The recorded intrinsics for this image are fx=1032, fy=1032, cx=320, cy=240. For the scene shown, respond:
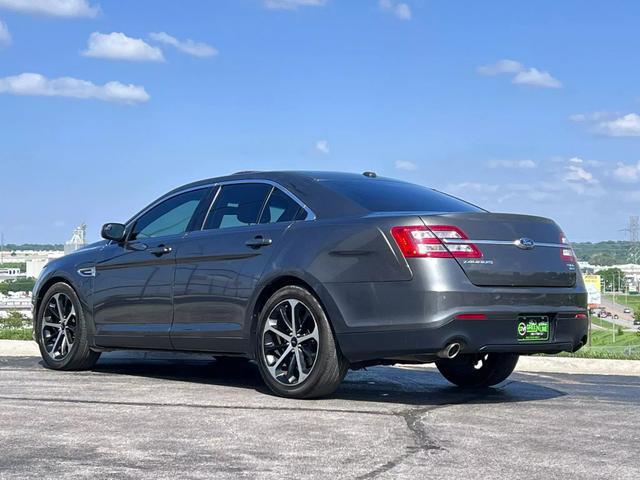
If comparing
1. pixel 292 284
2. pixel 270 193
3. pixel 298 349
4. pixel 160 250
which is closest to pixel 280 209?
A: pixel 270 193

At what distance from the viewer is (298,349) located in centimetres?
699

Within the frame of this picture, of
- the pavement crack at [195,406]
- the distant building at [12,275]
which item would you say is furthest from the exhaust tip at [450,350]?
the distant building at [12,275]

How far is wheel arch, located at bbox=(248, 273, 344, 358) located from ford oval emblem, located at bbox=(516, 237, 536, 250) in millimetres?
1285

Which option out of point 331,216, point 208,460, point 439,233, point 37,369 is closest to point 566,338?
point 439,233

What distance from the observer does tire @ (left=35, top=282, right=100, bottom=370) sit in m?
8.92

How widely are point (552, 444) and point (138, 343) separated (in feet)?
13.3

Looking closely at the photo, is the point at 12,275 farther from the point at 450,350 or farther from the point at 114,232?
the point at 450,350

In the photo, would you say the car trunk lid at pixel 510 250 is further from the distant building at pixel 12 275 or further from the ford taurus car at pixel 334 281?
the distant building at pixel 12 275

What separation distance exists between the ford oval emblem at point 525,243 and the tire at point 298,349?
4.51ft

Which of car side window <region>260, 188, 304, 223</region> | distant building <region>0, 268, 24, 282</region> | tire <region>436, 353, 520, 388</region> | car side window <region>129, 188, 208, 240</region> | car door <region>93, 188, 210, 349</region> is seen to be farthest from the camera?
distant building <region>0, 268, 24, 282</region>

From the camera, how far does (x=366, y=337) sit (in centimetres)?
661

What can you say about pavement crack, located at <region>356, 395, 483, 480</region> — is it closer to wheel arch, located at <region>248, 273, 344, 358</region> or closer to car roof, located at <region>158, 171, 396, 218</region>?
wheel arch, located at <region>248, 273, 344, 358</region>

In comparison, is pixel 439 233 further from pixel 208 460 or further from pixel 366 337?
pixel 208 460

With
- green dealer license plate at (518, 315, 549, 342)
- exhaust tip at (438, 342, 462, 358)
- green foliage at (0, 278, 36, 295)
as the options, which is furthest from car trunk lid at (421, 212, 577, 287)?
green foliage at (0, 278, 36, 295)
